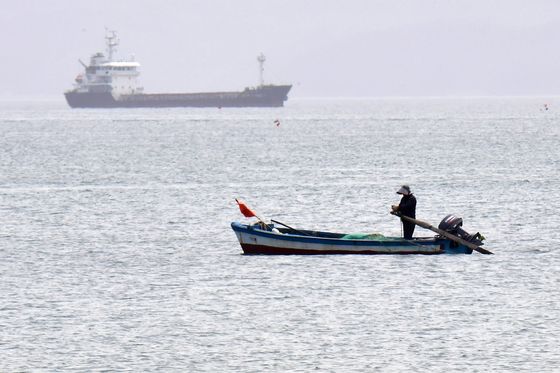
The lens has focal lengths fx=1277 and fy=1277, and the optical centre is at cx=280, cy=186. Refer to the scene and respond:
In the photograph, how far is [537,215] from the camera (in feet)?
222

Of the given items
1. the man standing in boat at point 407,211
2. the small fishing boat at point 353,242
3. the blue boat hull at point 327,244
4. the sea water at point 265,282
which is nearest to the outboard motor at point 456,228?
the small fishing boat at point 353,242

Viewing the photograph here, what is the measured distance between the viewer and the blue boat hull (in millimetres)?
50094

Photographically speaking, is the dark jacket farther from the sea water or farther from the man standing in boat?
the sea water

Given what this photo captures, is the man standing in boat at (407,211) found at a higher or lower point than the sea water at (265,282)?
higher

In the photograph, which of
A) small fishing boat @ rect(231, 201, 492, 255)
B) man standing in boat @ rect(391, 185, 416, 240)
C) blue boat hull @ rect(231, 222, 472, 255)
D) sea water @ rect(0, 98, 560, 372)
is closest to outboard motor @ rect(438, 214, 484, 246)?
small fishing boat @ rect(231, 201, 492, 255)

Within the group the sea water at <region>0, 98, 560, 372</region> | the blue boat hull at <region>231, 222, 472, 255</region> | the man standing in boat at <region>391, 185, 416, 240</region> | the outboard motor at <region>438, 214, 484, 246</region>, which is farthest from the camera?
the man standing in boat at <region>391, 185, 416, 240</region>

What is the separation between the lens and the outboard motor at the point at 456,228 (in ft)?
165

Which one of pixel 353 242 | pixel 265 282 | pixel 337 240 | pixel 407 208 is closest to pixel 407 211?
pixel 407 208

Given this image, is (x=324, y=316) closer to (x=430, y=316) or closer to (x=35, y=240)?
(x=430, y=316)

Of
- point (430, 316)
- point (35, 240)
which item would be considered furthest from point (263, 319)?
point (35, 240)

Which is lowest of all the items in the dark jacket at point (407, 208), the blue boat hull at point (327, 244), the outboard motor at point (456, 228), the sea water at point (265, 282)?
the sea water at point (265, 282)

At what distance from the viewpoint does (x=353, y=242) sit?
164 feet

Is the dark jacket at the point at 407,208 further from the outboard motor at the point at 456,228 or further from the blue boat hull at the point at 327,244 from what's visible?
the outboard motor at the point at 456,228

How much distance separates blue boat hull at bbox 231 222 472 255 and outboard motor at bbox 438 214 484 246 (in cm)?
43
